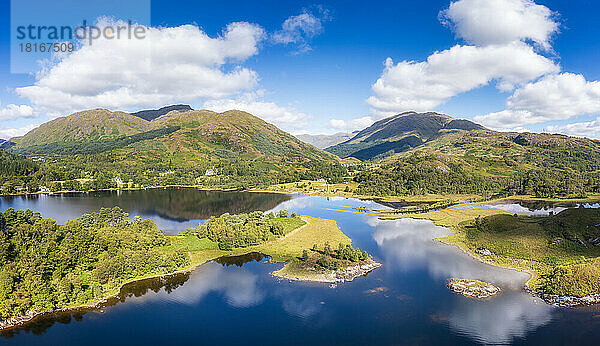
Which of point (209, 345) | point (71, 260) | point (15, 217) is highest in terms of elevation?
point (15, 217)

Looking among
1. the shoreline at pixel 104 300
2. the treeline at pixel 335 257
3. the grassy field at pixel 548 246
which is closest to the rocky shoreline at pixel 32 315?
the shoreline at pixel 104 300

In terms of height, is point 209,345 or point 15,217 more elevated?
point 15,217

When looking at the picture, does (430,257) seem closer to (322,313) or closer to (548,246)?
(548,246)

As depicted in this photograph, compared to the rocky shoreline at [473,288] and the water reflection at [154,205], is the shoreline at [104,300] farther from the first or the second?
the water reflection at [154,205]

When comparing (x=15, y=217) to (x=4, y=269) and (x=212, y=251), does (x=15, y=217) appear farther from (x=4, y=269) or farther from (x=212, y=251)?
(x=212, y=251)

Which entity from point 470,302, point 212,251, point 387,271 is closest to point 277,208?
point 212,251

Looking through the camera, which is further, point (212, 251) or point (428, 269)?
point (212, 251)

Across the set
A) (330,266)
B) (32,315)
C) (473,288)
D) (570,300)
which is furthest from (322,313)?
(32,315)
